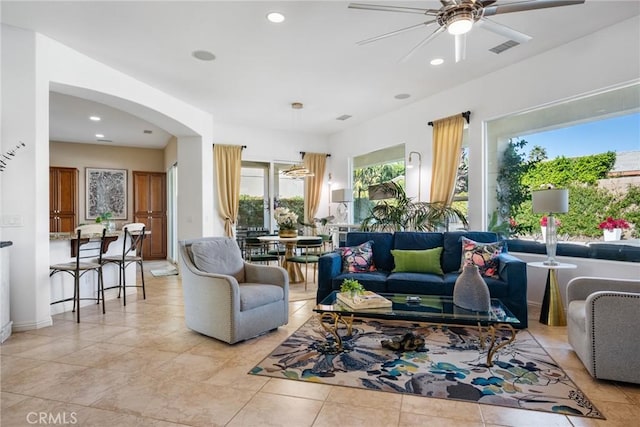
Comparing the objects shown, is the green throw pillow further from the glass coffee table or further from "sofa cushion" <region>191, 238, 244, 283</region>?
"sofa cushion" <region>191, 238, 244, 283</region>

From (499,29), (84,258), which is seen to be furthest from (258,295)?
(499,29)

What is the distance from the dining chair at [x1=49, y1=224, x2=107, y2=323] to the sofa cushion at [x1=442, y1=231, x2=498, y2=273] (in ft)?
13.3

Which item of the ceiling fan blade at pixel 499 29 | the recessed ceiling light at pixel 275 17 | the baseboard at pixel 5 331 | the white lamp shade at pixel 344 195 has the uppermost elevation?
the recessed ceiling light at pixel 275 17

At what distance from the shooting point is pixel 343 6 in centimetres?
Answer: 322

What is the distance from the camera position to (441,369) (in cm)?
260

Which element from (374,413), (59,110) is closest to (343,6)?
(374,413)

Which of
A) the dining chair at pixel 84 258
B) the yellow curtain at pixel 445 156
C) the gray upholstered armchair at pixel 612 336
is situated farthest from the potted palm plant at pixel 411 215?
the dining chair at pixel 84 258

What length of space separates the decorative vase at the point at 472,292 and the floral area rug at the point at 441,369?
41 centimetres

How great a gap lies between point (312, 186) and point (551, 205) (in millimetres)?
5295

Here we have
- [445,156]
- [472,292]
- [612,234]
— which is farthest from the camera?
[445,156]

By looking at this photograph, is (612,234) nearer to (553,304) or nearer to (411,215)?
(553,304)

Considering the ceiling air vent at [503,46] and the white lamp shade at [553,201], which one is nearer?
the white lamp shade at [553,201]

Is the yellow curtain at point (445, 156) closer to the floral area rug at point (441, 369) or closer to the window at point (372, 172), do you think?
the window at point (372, 172)

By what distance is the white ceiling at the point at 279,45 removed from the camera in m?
3.29
